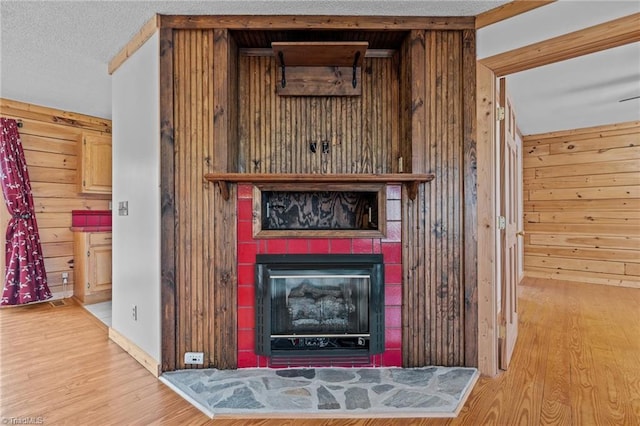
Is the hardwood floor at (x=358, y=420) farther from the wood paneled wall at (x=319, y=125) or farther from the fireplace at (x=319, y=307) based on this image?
the wood paneled wall at (x=319, y=125)

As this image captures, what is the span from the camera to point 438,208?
2.19m

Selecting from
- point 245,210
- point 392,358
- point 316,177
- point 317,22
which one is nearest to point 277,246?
point 245,210

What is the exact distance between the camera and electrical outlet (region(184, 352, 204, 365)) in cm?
215

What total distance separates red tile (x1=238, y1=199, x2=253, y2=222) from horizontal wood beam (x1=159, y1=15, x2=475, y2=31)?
1.13 metres

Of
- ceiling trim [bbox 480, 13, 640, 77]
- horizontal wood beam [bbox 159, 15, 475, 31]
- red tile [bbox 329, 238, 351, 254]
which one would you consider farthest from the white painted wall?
ceiling trim [bbox 480, 13, 640, 77]

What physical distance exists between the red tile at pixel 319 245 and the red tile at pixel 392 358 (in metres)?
0.78

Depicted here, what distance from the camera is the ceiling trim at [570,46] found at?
68.4 inches

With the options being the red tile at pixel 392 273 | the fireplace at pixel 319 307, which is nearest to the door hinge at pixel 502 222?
the red tile at pixel 392 273

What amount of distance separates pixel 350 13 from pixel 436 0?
0.52 m

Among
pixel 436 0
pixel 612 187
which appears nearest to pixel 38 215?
pixel 436 0

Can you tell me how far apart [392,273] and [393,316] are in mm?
281

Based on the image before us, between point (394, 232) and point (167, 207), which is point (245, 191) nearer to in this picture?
point (167, 207)

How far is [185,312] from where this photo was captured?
2.17 meters

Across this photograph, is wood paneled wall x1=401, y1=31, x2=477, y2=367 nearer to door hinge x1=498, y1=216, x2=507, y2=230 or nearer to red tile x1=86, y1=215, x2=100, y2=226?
door hinge x1=498, y1=216, x2=507, y2=230
